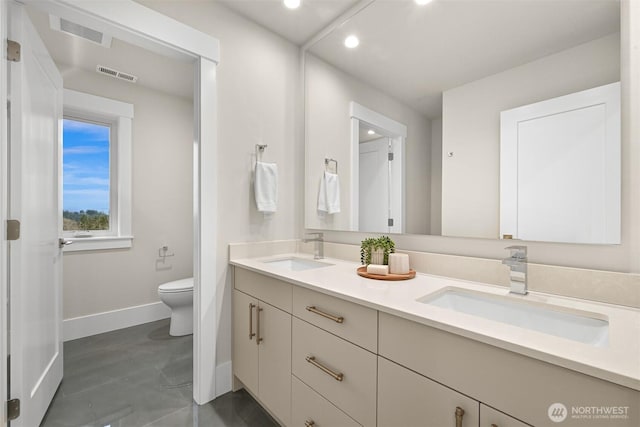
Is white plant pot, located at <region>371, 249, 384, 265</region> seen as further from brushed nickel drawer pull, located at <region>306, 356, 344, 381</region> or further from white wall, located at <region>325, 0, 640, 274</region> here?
white wall, located at <region>325, 0, 640, 274</region>

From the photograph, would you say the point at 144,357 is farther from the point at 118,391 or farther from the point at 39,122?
the point at 39,122

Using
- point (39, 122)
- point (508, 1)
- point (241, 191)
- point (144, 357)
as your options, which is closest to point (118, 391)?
point (144, 357)

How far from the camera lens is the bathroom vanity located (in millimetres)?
612

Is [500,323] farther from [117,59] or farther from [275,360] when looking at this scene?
[117,59]

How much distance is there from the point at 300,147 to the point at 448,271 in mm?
1400

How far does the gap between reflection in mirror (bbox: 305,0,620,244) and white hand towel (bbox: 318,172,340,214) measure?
0.22 feet

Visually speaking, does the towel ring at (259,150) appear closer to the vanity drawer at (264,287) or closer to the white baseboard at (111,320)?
the vanity drawer at (264,287)

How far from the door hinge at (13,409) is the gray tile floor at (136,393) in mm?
350

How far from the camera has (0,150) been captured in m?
1.14

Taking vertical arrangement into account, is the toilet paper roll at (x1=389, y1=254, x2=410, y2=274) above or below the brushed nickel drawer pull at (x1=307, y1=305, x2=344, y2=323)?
above

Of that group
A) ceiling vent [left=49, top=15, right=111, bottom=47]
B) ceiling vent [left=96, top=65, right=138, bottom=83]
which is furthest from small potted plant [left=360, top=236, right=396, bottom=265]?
ceiling vent [left=96, top=65, right=138, bottom=83]

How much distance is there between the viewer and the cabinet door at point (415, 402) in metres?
0.77

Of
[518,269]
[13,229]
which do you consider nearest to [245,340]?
[13,229]

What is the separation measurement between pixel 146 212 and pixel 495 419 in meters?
3.24
